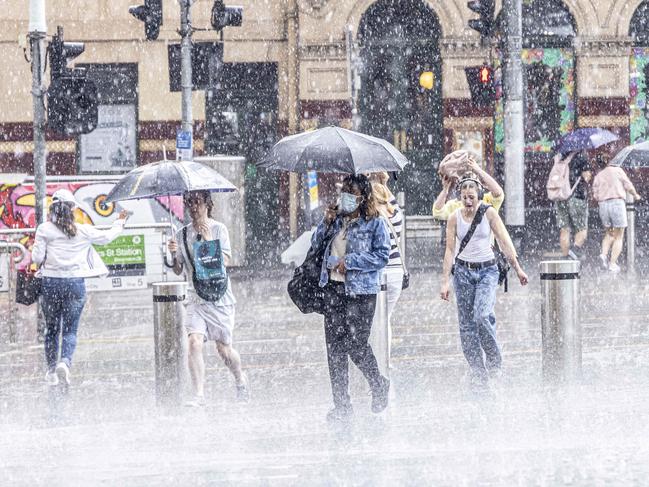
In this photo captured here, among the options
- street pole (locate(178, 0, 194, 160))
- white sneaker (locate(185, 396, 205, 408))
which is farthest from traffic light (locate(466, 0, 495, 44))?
white sneaker (locate(185, 396, 205, 408))

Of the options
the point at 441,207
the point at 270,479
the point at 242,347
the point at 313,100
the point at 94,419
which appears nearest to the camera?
the point at 270,479

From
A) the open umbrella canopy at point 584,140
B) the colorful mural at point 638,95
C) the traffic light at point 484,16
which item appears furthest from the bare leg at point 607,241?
the colorful mural at point 638,95

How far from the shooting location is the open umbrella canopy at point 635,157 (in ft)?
56.6

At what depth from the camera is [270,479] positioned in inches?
281

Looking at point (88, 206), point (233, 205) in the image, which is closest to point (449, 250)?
point (88, 206)

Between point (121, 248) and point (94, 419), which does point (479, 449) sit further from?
point (121, 248)

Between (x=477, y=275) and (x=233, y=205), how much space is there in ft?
39.1

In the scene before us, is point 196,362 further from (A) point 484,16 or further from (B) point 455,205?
(A) point 484,16

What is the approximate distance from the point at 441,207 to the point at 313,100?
52.7ft

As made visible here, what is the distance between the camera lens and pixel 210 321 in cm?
993

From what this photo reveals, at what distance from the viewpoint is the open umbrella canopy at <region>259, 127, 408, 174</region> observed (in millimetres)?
9297

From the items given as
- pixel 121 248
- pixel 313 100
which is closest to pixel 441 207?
pixel 121 248

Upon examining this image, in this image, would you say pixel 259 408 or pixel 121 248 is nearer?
pixel 259 408

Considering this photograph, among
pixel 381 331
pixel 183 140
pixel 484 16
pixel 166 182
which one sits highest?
pixel 484 16
